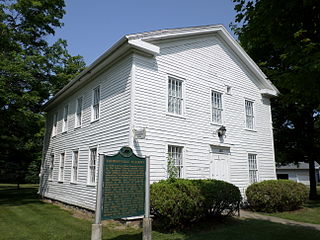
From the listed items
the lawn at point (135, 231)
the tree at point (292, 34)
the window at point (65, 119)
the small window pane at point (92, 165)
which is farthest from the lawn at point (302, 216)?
the window at point (65, 119)

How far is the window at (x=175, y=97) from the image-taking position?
10797 mm

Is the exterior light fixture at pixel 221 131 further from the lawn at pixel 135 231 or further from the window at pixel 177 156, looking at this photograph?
the lawn at pixel 135 231

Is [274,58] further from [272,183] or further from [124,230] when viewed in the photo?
[124,230]

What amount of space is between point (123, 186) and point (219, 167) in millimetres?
7254

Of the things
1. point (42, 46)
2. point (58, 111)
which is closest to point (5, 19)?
point (42, 46)

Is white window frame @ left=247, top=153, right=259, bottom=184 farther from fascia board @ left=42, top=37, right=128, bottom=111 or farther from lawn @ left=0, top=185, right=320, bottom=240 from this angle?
fascia board @ left=42, top=37, right=128, bottom=111

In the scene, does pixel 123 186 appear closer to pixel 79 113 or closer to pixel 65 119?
pixel 79 113

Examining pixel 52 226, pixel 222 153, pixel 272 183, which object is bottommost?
pixel 52 226

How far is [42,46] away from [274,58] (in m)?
19.0

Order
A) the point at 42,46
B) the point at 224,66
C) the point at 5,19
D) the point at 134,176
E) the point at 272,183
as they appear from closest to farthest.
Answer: the point at 134,176 < the point at 272,183 < the point at 224,66 < the point at 5,19 < the point at 42,46

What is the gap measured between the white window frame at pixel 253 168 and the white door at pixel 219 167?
85.6 inches

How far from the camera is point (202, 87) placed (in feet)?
39.8

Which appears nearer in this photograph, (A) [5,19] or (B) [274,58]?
(A) [5,19]

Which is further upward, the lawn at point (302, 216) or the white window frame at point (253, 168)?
the white window frame at point (253, 168)
